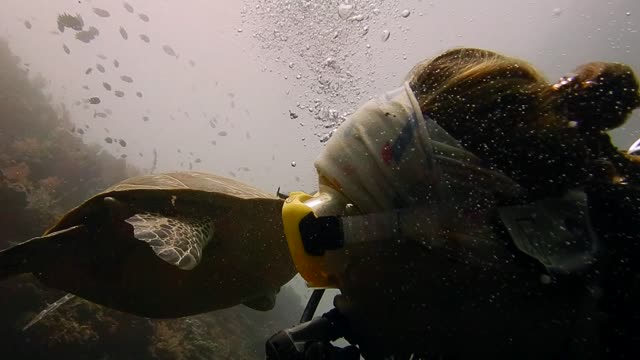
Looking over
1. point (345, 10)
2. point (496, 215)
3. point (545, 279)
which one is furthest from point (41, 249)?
point (345, 10)

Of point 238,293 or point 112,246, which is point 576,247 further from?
point 112,246

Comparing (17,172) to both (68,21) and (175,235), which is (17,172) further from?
(175,235)

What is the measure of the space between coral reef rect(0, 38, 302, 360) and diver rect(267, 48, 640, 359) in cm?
698

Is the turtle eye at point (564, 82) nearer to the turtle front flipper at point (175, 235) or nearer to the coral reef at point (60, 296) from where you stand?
the turtle front flipper at point (175, 235)

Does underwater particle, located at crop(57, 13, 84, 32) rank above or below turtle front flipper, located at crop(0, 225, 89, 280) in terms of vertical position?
above

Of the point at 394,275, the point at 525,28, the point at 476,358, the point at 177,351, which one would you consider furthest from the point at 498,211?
the point at 525,28

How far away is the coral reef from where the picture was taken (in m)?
6.04

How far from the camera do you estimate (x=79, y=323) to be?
6.43 metres

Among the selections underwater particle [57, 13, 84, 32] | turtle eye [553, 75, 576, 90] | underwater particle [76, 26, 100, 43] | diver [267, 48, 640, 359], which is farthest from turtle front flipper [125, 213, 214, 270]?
underwater particle [76, 26, 100, 43]

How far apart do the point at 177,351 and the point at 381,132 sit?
792cm

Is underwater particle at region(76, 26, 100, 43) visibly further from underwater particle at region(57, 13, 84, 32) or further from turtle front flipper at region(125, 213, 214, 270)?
turtle front flipper at region(125, 213, 214, 270)

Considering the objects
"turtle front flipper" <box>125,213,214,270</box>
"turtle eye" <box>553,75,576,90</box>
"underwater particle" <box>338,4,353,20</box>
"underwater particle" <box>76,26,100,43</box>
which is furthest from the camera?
"underwater particle" <box>76,26,100,43</box>

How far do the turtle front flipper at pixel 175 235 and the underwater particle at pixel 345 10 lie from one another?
7.87 metres

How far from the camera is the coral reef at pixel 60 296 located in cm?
604
